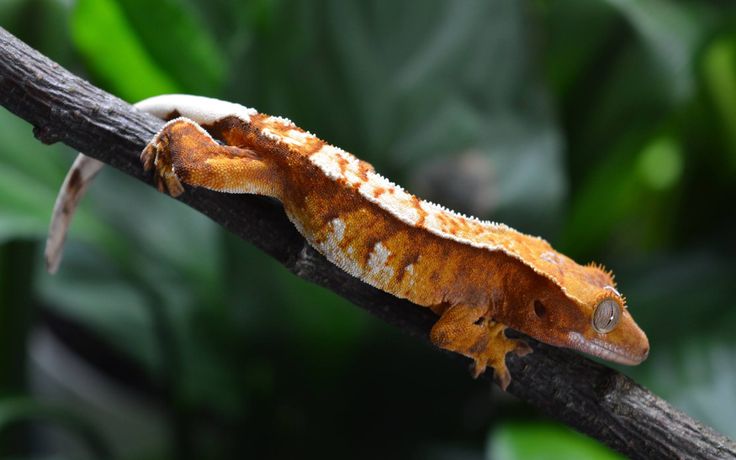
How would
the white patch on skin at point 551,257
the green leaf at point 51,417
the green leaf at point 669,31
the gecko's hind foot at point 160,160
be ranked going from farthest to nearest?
the green leaf at point 669,31 → the green leaf at point 51,417 → the white patch on skin at point 551,257 → the gecko's hind foot at point 160,160

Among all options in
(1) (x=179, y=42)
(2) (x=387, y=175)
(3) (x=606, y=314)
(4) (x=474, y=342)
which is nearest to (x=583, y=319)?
(3) (x=606, y=314)

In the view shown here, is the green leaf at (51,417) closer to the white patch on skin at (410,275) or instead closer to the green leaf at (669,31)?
the white patch on skin at (410,275)

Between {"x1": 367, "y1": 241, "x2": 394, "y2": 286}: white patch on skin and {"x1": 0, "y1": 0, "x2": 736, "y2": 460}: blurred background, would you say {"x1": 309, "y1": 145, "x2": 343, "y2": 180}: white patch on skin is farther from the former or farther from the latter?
{"x1": 0, "y1": 0, "x2": 736, "y2": 460}: blurred background

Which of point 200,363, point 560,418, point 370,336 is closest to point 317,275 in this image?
point 560,418

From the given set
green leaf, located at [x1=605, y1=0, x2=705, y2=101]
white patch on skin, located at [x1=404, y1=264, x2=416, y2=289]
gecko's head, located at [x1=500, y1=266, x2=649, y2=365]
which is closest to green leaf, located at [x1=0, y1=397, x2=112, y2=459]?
white patch on skin, located at [x1=404, y1=264, x2=416, y2=289]

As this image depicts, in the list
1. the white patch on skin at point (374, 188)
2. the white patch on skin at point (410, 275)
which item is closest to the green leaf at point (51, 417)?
the white patch on skin at point (374, 188)

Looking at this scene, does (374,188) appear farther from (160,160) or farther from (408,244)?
(160,160)

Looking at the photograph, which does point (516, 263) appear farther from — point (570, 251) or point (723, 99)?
point (723, 99)
